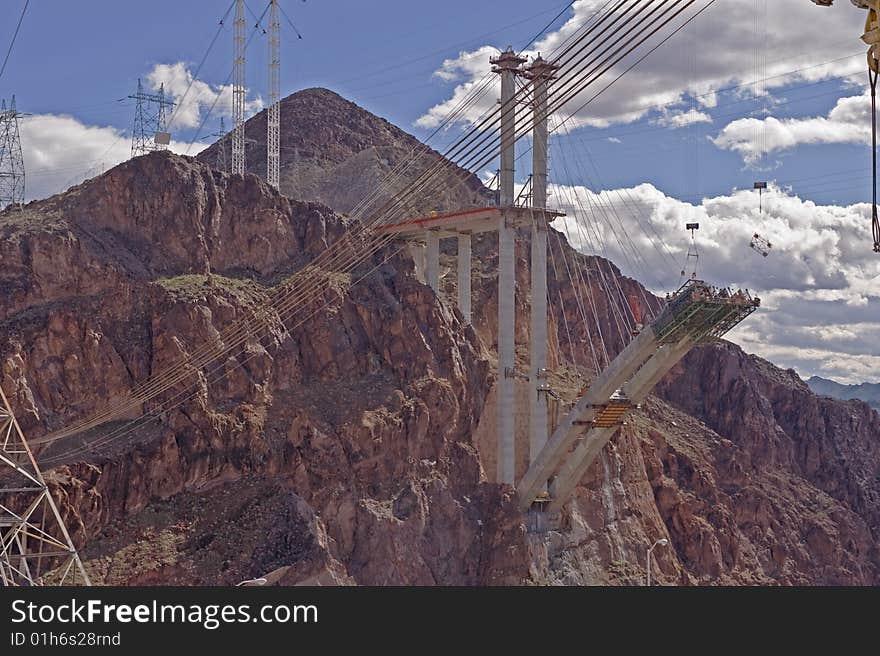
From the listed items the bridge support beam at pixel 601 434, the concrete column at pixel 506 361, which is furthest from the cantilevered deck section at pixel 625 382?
the concrete column at pixel 506 361

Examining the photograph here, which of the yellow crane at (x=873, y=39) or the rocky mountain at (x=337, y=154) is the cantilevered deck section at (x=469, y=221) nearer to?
the rocky mountain at (x=337, y=154)

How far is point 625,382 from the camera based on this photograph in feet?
281

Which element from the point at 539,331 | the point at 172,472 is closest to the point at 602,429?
the point at 539,331

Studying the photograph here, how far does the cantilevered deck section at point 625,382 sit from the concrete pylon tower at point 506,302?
200cm

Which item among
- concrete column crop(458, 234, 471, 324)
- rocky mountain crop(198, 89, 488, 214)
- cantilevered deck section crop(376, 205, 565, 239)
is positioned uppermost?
rocky mountain crop(198, 89, 488, 214)

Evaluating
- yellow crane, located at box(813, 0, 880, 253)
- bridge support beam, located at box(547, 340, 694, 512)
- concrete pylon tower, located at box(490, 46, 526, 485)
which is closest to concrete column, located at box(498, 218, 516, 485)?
concrete pylon tower, located at box(490, 46, 526, 485)

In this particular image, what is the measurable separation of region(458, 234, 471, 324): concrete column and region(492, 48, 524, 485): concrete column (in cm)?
620

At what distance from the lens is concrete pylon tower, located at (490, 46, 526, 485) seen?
9012cm

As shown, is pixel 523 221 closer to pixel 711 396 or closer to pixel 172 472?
pixel 172 472

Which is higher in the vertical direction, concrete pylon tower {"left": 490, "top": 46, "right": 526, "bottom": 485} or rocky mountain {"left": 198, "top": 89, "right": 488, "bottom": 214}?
rocky mountain {"left": 198, "top": 89, "right": 488, "bottom": 214}

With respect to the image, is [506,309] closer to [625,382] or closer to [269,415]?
[625,382]

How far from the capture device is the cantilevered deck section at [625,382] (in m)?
78.7

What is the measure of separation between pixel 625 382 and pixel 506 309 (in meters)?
9.82

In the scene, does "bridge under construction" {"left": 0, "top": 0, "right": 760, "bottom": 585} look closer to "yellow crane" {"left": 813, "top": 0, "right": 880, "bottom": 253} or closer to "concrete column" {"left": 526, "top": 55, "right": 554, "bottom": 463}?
"concrete column" {"left": 526, "top": 55, "right": 554, "bottom": 463}
